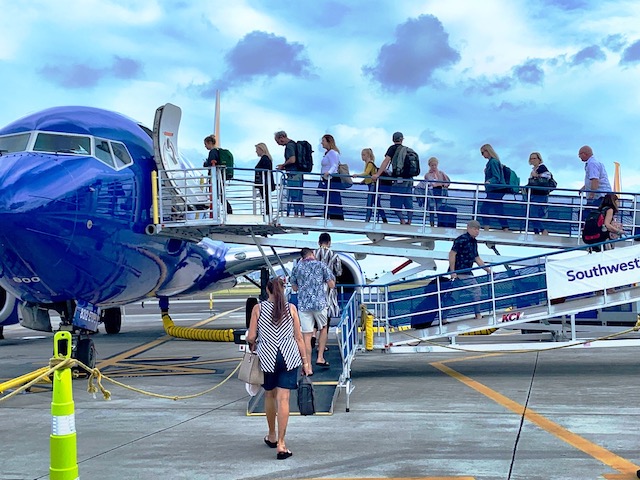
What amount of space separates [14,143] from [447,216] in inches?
280

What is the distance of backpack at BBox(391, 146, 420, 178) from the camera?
14.4m

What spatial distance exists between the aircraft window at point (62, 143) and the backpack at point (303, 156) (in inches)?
152

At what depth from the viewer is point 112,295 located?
13.3m

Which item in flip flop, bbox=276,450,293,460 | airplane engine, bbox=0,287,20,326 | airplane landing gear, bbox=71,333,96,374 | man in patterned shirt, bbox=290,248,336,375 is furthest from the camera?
airplane engine, bbox=0,287,20,326

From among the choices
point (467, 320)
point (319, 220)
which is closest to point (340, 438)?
point (467, 320)

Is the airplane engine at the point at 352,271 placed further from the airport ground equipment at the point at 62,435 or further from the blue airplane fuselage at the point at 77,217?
the airport ground equipment at the point at 62,435

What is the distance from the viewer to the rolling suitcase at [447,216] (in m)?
14.2

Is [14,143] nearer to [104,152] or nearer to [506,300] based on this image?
[104,152]

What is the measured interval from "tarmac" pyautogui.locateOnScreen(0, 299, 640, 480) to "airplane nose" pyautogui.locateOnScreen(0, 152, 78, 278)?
6.21 ft

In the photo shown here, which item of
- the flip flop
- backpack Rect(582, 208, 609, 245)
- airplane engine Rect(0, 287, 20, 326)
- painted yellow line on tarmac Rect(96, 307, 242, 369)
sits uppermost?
backpack Rect(582, 208, 609, 245)


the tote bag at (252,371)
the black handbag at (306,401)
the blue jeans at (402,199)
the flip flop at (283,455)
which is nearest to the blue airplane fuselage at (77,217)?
the blue jeans at (402,199)

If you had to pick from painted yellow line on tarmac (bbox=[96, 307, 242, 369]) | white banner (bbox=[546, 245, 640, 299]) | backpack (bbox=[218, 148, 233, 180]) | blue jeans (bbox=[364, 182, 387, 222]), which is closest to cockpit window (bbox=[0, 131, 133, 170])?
backpack (bbox=[218, 148, 233, 180])

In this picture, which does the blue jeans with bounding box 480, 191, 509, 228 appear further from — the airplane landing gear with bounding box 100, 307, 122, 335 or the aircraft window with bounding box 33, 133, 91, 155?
the airplane landing gear with bounding box 100, 307, 122, 335

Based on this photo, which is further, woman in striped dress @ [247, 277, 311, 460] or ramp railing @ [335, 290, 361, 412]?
ramp railing @ [335, 290, 361, 412]
